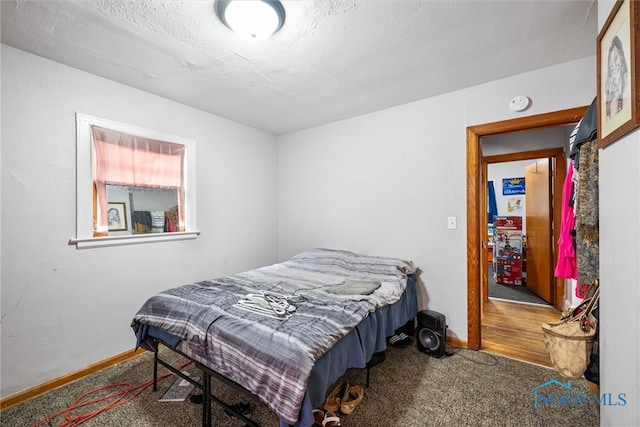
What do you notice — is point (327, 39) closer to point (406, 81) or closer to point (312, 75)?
point (312, 75)

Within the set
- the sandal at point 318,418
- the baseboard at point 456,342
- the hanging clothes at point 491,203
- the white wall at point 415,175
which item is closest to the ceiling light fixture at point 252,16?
the white wall at point 415,175

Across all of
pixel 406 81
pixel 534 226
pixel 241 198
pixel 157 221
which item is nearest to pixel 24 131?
pixel 157 221

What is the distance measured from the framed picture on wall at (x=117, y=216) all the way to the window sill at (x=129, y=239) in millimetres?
121

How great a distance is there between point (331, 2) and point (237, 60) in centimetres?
90

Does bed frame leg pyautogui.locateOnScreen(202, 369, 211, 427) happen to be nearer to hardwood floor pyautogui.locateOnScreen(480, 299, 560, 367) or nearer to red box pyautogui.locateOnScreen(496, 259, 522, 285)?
hardwood floor pyautogui.locateOnScreen(480, 299, 560, 367)

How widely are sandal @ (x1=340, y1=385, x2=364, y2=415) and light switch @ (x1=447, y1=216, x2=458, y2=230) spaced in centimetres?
168

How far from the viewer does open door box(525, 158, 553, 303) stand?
3789mm

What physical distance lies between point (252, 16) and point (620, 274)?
2.19 metres

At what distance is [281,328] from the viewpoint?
4.59 ft

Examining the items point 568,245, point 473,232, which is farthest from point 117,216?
point 568,245

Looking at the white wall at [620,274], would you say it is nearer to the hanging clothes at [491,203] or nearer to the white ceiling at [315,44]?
the white ceiling at [315,44]

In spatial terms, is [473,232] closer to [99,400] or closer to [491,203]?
[99,400]

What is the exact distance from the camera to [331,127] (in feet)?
11.5

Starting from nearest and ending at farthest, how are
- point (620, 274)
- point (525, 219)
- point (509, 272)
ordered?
point (620, 274) < point (525, 219) < point (509, 272)
